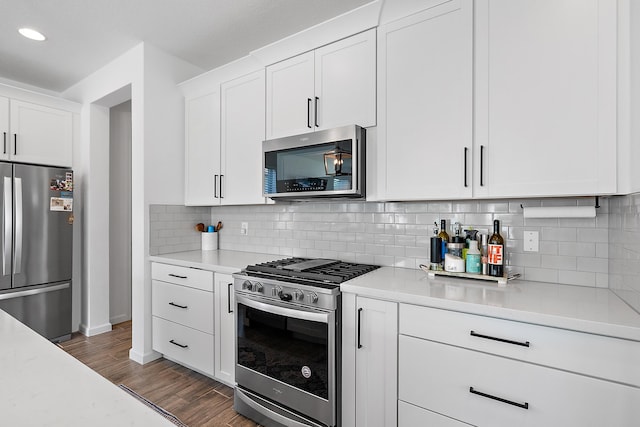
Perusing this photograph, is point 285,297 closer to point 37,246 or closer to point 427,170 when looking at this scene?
point 427,170

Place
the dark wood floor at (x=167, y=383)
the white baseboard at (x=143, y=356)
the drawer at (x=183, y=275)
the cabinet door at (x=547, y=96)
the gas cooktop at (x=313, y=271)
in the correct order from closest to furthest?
1. the cabinet door at (x=547, y=96)
2. the gas cooktop at (x=313, y=271)
3. the dark wood floor at (x=167, y=383)
4. the drawer at (x=183, y=275)
5. the white baseboard at (x=143, y=356)

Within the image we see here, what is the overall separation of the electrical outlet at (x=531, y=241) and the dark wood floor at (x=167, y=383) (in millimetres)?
1927

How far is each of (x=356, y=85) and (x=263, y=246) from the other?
5.33 feet

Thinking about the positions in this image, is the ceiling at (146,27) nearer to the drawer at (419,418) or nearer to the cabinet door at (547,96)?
the cabinet door at (547,96)

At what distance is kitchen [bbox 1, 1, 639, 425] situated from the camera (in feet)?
4.75

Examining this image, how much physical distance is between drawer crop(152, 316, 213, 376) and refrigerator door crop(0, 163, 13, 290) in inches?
55.5

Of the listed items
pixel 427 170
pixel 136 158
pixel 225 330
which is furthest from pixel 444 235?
pixel 136 158

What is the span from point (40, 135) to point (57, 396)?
370cm

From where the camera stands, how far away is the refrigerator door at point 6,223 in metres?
2.93

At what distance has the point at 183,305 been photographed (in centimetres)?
262

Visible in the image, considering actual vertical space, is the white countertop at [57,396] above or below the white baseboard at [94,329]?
above

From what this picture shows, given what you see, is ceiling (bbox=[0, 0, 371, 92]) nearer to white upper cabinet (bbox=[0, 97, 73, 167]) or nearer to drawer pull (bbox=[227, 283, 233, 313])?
white upper cabinet (bbox=[0, 97, 73, 167])

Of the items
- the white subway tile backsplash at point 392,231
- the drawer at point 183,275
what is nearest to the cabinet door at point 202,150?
the white subway tile backsplash at point 392,231

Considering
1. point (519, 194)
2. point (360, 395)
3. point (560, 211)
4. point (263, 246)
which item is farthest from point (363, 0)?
point (360, 395)
